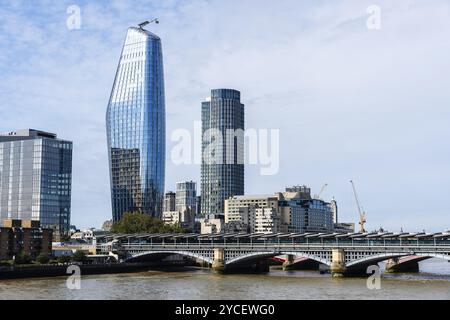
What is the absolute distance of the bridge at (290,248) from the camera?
98000 mm

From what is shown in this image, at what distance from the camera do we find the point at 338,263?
333ft

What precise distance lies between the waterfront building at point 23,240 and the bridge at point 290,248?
1377 cm

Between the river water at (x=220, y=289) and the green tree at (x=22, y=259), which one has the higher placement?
the green tree at (x=22, y=259)

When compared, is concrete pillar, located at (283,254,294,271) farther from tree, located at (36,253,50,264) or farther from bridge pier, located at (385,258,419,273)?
tree, located at (36,253,50,264)

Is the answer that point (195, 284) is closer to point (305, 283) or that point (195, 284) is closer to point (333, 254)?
point (305, 283)

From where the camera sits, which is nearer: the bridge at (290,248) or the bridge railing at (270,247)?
the bridge railing at (270,247)

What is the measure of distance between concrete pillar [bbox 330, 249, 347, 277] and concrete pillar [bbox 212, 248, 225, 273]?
2297cm

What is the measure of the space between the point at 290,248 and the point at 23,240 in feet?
167

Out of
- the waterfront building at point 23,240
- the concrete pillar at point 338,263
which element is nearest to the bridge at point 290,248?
the concrete pillar at point 338,263

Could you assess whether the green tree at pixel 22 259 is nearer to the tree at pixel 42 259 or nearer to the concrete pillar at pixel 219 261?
the tree at pixel 42 259

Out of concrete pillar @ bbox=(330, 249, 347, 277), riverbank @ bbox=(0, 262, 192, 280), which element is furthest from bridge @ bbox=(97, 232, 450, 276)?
riverbank @ bbox=(0, 262, 192, 280)

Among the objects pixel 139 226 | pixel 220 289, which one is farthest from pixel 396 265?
pixel 139 226
